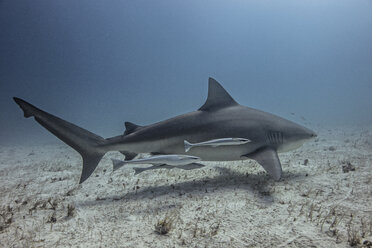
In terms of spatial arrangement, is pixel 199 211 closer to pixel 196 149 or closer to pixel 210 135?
pixel 196 149

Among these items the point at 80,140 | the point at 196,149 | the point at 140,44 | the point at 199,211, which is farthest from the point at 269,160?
the point at 140,44

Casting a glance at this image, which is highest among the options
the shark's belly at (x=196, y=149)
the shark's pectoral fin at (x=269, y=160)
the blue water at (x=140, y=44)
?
the blue water at (x=140, y=44)

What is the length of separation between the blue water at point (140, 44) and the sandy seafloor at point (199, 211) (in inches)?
3337

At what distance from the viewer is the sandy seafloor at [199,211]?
221 centimetres

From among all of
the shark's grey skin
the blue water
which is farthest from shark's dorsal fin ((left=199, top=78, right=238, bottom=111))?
the blue water

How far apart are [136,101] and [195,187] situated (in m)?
175

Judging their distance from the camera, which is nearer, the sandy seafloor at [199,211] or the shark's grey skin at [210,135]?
the sandy seafloor at [199,211]

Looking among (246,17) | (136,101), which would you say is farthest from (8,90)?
(246,17)

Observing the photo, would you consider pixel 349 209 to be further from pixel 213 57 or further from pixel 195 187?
pixel 213 57

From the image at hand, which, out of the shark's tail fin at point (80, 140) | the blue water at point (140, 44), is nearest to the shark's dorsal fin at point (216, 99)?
the shark's tail fin at point (80, 140)

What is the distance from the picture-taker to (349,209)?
110 inches

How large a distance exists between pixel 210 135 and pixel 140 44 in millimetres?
168063

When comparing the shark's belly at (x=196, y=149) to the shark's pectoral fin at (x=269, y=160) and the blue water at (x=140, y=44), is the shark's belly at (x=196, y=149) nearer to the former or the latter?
the shark's pectoral fin at (x=269, y=160)

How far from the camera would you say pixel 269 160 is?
148 inches
